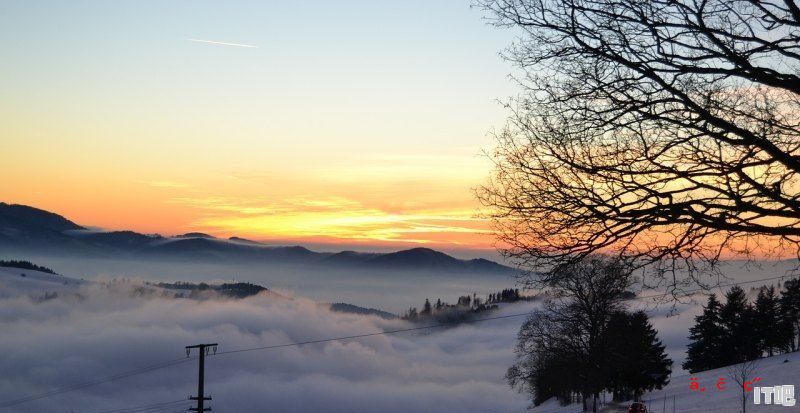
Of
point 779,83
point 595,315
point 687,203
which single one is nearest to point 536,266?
point 687,203

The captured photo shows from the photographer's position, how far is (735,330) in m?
80.2

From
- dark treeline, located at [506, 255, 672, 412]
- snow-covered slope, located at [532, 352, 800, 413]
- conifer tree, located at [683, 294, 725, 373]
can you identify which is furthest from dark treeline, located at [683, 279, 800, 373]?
dark treeline, located at [506, 255, 672, 412]

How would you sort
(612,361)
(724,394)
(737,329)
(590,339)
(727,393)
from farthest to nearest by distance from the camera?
(737,329) < (612,361) < (590,339) < (727,393) < (724,394)

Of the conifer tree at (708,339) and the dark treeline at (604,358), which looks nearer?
the dark treeline at (604,358)

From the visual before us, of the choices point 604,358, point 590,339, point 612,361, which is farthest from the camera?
point 612,361

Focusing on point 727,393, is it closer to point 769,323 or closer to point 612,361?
point 612,361

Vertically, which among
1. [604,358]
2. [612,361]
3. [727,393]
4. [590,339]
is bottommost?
[727,393]

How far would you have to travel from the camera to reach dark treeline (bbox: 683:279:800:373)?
7936 cm

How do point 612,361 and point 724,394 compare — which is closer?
point 724,394

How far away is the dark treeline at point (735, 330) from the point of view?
7936 centimetres

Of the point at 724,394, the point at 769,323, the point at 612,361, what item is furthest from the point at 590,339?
the point at 769,323

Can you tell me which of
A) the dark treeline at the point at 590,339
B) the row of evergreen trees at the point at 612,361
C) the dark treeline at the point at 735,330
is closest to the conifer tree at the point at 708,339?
the dark treeline at the point at 735,330

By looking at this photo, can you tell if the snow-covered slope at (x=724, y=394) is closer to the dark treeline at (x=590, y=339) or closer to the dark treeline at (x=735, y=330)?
the dark treeline at (x=590, y=339)

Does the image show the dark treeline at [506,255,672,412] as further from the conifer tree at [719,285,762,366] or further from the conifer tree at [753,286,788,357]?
the conifer tree at [753,286,788,357]
